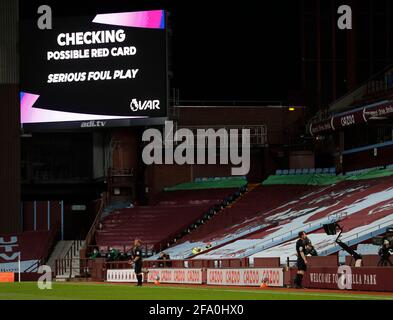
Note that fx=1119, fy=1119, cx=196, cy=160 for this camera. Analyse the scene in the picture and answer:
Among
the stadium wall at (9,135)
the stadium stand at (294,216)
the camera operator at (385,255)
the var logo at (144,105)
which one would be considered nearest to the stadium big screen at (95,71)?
the var logo at (144,105)

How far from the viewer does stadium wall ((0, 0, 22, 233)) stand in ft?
182

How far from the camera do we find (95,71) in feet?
175

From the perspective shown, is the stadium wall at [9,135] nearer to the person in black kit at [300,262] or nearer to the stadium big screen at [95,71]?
the stadium big screen at [95,71]

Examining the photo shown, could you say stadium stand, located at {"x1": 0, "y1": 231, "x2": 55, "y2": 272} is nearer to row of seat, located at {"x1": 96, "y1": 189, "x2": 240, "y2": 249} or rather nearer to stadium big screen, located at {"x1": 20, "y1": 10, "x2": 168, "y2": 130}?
row of seat, located at {"x1": 96, "y1": 189, "x2": 240, "y2": 249}

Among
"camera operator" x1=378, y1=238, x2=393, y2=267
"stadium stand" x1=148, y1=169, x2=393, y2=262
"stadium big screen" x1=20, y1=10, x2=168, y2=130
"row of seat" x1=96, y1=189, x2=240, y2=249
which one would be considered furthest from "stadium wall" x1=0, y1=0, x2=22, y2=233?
"camera operator" x1=378, y1=238, x2=393, y2=267

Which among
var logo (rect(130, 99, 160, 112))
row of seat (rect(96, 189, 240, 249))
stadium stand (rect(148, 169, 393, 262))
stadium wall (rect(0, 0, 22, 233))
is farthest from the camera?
stadium wall (rect(0, 0, 22, 233))

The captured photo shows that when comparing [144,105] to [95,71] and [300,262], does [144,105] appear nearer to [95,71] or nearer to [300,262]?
[95,71]

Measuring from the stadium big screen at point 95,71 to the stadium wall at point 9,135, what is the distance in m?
1.62

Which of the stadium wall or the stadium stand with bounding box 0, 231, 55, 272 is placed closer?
the stadium stand with bounding box 0, 231, 55, 272

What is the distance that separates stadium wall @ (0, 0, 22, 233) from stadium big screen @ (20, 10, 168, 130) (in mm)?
1623

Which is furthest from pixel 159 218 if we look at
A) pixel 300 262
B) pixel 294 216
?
pixel 300 262

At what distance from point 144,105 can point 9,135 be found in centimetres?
814

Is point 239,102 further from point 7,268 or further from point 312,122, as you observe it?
point 7,268
